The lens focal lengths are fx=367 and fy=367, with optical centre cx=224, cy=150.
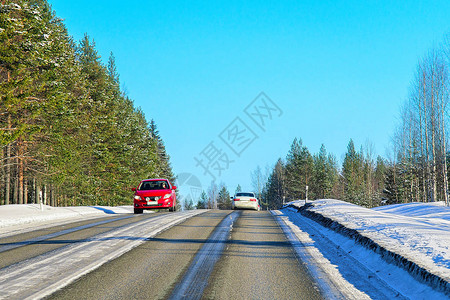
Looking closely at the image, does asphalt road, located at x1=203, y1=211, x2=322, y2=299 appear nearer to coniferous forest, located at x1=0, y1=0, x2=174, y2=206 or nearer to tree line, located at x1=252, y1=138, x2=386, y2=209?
coniferous forest, located at x1=0, y1=0, x2=174, y2=206

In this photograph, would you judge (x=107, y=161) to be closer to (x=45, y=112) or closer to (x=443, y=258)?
(x=45, y=112)

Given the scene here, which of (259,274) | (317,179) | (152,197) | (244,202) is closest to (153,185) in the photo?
(152,197)

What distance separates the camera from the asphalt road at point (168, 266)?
423 centimetres

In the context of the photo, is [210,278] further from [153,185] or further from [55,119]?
[55,119]

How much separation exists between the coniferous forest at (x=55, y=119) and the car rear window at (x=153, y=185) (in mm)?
5043

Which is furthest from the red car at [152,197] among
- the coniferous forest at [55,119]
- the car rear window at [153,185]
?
the coniferous forest at [55,119]

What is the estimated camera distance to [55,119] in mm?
24844

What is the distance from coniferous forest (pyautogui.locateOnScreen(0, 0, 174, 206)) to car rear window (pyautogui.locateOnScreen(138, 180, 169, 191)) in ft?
16.5

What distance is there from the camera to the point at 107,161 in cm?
3706

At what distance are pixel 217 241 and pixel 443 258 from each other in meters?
4.37

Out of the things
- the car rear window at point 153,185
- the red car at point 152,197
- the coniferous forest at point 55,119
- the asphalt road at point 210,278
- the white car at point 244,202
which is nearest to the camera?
the asphalt road at point 210,278

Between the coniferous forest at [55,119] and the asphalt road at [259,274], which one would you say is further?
the coniferous forest at [55,119]

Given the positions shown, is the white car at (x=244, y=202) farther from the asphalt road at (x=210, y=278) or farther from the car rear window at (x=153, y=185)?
the asphalt road at (x=210, y=278)

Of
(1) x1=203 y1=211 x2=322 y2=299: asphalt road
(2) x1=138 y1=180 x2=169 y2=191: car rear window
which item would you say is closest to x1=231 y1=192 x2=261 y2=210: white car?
(2) x1=138 y1=180 x2=169 y2=191: car rear window
